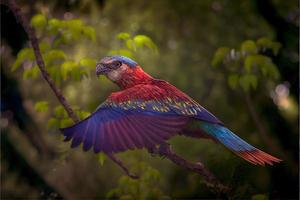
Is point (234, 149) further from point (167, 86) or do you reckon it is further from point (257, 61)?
point (257, 61)

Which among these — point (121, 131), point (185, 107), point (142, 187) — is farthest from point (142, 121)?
point (142, 187)

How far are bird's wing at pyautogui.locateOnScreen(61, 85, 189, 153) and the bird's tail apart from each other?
28 cm

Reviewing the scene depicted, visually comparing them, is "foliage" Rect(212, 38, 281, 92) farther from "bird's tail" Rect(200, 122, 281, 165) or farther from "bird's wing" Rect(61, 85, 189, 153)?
"bird's wing" Rect(61, 85, 189, 153)

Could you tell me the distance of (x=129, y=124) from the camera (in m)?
4.21

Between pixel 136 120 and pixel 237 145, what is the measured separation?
31.1 inches

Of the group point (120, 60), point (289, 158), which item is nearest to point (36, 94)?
point (289, 158)

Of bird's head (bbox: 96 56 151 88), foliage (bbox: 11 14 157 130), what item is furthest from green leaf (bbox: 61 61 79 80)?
bird's head (bbox: 96 56 151 88)

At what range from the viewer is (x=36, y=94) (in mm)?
16062

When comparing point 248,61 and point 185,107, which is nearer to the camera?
point 185,107

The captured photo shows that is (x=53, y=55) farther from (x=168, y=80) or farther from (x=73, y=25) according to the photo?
(x=168, y=80)

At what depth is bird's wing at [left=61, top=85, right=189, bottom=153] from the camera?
392 cm

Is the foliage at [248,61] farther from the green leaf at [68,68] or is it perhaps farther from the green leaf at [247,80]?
the green leaf at [68,68]

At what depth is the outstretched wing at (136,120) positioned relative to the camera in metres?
3.93

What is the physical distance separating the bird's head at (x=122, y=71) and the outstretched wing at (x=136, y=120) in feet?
0.31
